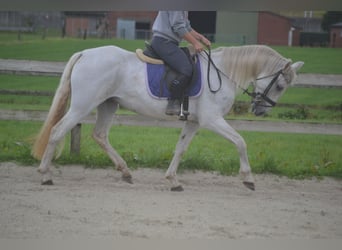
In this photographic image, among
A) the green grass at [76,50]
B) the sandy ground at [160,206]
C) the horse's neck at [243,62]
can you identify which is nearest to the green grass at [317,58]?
the green grass at [76,50]

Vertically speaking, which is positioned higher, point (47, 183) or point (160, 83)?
point (160, 83)

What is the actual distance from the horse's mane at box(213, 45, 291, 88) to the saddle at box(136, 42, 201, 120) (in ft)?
0.64

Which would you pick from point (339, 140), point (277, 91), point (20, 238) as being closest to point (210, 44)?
point (277, 91)

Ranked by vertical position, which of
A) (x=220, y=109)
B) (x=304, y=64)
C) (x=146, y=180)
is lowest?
(x=146, y=180)

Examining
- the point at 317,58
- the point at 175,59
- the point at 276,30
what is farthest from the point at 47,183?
the point at 317,58

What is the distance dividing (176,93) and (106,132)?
0.58 meters

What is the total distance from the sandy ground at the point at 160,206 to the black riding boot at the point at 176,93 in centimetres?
53

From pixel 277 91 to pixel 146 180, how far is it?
109 cm

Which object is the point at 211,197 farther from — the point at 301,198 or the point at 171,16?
the point at 171,16

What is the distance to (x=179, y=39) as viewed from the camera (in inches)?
182

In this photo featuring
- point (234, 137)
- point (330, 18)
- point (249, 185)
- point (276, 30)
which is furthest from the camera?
point (249, 185)

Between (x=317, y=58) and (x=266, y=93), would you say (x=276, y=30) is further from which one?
(x=266, y=93)

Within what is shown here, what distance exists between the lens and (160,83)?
4.73 meters

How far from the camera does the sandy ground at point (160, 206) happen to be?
12.6 ft
